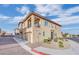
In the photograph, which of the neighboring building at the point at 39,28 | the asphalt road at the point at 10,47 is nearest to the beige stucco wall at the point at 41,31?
the neighboring building at the point at 39,28

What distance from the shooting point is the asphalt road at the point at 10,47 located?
1.73 metres

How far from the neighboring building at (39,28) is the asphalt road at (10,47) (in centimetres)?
13

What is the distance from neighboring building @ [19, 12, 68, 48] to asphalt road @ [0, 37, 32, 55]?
13cm

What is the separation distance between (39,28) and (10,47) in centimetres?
36

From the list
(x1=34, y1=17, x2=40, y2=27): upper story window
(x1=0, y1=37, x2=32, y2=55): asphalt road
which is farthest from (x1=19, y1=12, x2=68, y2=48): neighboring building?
(x1=0, y1=37, x2=32, y2=55): asphalt road

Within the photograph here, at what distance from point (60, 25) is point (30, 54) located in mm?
435

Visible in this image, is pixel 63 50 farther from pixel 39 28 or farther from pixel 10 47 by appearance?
pixel 10 47

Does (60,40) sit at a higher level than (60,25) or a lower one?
lower

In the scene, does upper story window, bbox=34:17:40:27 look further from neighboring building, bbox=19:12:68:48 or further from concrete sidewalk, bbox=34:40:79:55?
concrete sidewalk, bbox=34:40:79:55

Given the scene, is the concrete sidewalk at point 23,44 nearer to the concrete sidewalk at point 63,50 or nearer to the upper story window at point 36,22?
the concrete sidewalk at point 63,50
